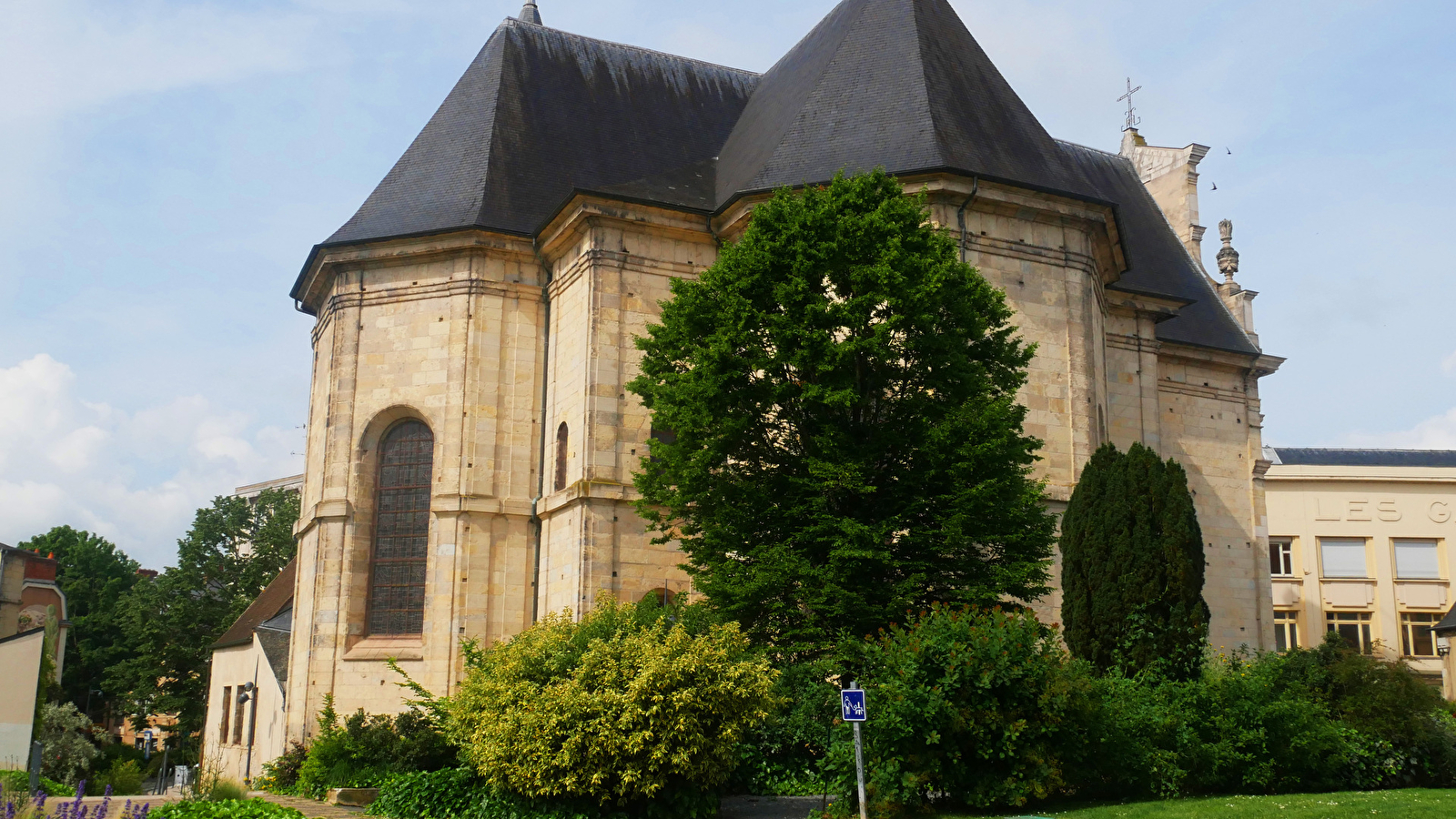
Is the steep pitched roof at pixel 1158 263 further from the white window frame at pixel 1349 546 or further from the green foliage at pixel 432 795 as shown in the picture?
the green foliage at pixel 432 795

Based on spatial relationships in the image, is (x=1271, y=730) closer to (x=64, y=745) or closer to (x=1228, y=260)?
(x=1228, y=260)

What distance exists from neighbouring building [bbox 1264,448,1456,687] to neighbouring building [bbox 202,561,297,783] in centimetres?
3054

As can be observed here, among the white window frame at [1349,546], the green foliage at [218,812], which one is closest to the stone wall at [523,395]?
the green foliage at [218,812]

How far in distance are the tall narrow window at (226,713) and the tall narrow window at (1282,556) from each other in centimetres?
3208

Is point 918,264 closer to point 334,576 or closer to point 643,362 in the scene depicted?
point 643,362

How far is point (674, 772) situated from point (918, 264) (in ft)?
22.8

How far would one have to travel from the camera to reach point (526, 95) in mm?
26031

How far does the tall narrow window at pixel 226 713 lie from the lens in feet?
96.6

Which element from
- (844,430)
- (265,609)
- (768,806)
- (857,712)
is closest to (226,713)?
(265,609)

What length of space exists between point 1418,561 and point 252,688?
35477 mm

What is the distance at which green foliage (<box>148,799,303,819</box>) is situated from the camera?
1246cm

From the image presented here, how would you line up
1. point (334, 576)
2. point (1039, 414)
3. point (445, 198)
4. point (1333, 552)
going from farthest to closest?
1. point (1333, 552)
2. point (445, 198)
3. point (334, 576)
4. point (1039, 414)

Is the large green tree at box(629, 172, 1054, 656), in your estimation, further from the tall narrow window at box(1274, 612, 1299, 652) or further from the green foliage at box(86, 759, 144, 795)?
the tall narrow window at box(1274, 612, 1299, 652)

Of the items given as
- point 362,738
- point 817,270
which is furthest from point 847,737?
point 362,738
